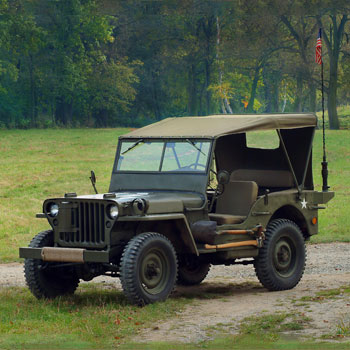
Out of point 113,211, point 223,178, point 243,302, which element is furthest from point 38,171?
point 113,211

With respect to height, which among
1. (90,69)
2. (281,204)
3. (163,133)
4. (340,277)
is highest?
(90,69)

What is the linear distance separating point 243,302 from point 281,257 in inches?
56.5

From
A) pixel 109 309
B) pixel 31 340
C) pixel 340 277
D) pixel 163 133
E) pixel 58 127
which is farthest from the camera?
pixel 58 127

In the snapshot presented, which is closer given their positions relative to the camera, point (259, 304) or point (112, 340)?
point (112, 340)

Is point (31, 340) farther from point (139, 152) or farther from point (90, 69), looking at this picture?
point (90, 69)

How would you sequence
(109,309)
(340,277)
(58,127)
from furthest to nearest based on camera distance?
(58,127) < (340,277) < (109,309)

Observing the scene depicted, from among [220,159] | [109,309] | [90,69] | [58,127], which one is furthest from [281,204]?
[90,69]

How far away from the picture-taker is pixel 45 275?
11289mm

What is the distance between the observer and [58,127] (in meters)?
53.2

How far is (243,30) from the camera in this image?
176ft

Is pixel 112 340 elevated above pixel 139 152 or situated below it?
below

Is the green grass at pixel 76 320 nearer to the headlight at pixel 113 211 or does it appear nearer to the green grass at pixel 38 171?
the headlight at pixel 113 211

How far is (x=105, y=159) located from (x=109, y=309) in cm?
2372

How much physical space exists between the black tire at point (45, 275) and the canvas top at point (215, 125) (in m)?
1.97
